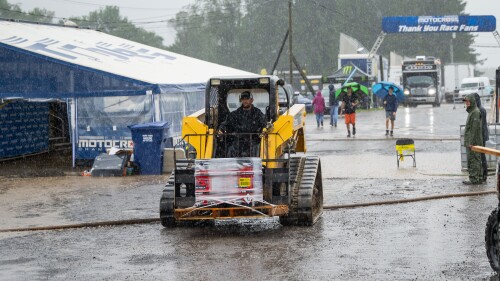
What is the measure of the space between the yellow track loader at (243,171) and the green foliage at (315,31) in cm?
10244

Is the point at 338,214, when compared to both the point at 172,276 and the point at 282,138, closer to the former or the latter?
the point at 282,138

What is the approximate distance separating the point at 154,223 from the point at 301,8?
111 metres

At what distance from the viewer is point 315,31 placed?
123 meters

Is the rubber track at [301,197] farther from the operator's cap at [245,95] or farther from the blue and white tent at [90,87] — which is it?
the blue and white tent at [90,87]

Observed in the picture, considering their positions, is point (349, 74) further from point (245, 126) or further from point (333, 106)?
point (245, 126)

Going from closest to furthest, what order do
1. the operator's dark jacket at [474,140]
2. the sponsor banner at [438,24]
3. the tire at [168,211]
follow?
the tire at [168,211] → the operator's dark jacket at [474,140] → the sponsor banner at [438,24]

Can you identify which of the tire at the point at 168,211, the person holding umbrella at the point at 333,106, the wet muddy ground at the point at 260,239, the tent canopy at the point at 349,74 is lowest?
the wet muddy ground at the point at 260,239

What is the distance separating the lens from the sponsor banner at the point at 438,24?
62.8 m

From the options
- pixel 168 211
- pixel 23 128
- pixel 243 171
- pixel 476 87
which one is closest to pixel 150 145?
pixel 23 128

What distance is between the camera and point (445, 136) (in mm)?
33219

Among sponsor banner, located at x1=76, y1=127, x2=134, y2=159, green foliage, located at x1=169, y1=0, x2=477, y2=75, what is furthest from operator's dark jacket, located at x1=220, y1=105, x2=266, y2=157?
green foliage, located at x1=169, y1=0, x2=477, y2=75

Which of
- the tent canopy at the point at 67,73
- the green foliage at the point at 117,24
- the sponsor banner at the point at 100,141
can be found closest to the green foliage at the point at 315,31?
the green foliage at the point at 117,24

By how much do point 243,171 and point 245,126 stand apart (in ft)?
6.03

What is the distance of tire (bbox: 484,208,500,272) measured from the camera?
32.9 feet
